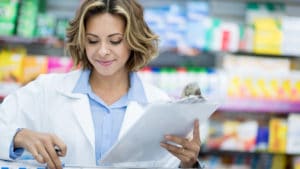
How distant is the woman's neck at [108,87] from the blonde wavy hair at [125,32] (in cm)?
7

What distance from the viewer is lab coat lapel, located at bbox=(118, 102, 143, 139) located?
182 centimetres

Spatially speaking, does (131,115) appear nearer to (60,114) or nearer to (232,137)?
(60,114)

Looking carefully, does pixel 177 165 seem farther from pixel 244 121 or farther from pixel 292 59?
pixel 292 59

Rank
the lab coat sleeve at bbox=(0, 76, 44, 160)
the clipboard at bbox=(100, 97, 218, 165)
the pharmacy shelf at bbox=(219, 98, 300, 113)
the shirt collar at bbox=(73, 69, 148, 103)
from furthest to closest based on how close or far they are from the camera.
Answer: the pharmacy shelf at bbox=(219, 98, 300, 113), the shirt collar at bbox=(73, 69, 148, 103), the lab coat sleeve at bbox=(0, 76, 44, 160), the clipboard at bbox=(100, 97, 218, 165)

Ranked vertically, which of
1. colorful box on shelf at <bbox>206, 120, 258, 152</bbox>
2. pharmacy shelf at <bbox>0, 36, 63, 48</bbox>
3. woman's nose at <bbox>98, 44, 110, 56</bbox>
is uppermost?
woman's nose at <bbox>98, 44, 110, 56</bbox>

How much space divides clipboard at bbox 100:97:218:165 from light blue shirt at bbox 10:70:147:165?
160mm

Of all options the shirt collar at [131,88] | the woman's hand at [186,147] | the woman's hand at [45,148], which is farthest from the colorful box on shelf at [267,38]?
the woman's hand at [45,148]

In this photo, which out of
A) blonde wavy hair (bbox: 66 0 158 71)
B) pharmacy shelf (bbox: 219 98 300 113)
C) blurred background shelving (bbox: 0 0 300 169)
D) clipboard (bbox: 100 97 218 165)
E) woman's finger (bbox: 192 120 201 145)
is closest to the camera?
clipboard (bbox: 100 97 218 165)

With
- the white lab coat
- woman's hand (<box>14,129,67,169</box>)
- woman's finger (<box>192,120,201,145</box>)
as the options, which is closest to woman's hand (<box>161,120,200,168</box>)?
woman's finger (<box>192,120,201,145</box>)

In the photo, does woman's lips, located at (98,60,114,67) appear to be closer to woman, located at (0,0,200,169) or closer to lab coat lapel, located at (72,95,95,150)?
woman, located at (0,0,200,169)

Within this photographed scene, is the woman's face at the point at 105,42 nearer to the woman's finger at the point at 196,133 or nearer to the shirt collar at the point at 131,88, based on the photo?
the shirt collar at the point at 131,88

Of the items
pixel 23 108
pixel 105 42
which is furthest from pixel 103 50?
pixel 23 108

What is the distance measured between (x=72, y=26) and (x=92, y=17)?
108 mm

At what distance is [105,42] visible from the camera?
5.83ft
